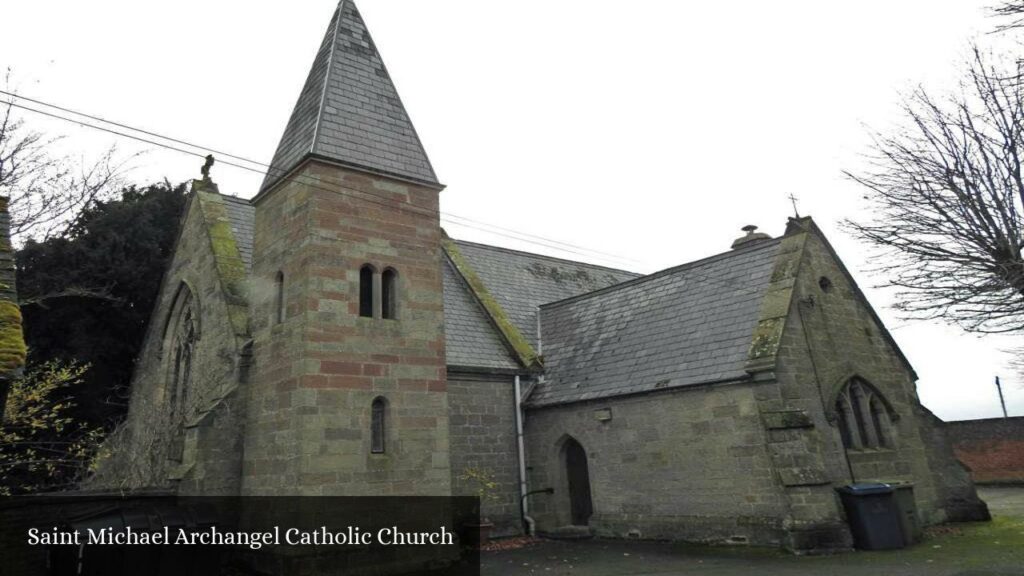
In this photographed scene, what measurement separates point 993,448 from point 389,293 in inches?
1152

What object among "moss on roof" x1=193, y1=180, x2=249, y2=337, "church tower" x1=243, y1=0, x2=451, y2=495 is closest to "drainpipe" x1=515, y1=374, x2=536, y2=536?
"church tower" x1=243, y1=0, x2=451, y2=495

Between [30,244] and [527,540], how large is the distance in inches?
653

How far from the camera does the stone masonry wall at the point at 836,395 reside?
12406 mm

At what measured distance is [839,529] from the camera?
1219cm

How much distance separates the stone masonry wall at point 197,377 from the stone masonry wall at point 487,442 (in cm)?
520

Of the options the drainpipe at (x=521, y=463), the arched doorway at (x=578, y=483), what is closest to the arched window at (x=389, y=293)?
the drainpipe at (x=521, y=463)

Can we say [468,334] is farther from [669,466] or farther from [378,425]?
[669,466]

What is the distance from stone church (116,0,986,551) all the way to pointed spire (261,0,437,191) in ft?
0.19

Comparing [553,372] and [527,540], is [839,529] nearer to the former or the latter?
[527,540]

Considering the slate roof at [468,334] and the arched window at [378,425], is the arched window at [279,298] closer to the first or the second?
the arched window at [378,425]

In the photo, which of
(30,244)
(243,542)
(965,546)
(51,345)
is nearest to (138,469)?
(243,542)

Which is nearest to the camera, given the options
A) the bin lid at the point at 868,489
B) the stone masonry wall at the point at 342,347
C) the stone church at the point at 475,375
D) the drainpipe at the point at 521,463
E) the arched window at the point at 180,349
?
the stone masonry wall at the point at 342,347

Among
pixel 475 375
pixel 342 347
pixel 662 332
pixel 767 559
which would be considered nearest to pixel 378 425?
pixel 342 347

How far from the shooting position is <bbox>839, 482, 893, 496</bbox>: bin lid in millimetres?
12359
